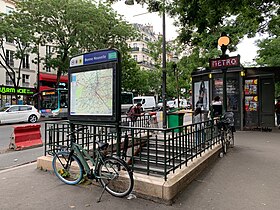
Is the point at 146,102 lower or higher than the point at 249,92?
lower

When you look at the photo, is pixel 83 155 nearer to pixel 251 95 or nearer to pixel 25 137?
pixel 25 137

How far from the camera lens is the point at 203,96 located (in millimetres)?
13055

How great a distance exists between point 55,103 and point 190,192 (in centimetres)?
1983

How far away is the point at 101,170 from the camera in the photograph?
425 centimetres

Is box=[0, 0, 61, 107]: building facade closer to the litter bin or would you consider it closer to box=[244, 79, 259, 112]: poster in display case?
the litter bin

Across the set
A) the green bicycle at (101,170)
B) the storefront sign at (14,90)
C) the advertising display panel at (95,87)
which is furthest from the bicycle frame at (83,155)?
the storefront sign at (14,90)

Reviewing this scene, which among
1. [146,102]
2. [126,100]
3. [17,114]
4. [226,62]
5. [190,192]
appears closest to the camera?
[190,192]

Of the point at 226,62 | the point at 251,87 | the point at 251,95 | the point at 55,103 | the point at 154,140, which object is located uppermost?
the point at 226,62

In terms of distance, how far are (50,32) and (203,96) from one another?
1537 centimetres

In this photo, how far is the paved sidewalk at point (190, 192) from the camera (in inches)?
148

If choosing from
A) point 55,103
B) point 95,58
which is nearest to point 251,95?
point 95,58

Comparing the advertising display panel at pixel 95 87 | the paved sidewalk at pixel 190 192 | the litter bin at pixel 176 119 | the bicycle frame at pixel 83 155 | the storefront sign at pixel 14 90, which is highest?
the storefront sign at pixel 14 90

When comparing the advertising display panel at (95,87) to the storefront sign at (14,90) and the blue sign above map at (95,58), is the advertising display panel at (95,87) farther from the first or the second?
the storefront sign at (14,90)

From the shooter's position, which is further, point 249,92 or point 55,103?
point 55,103
